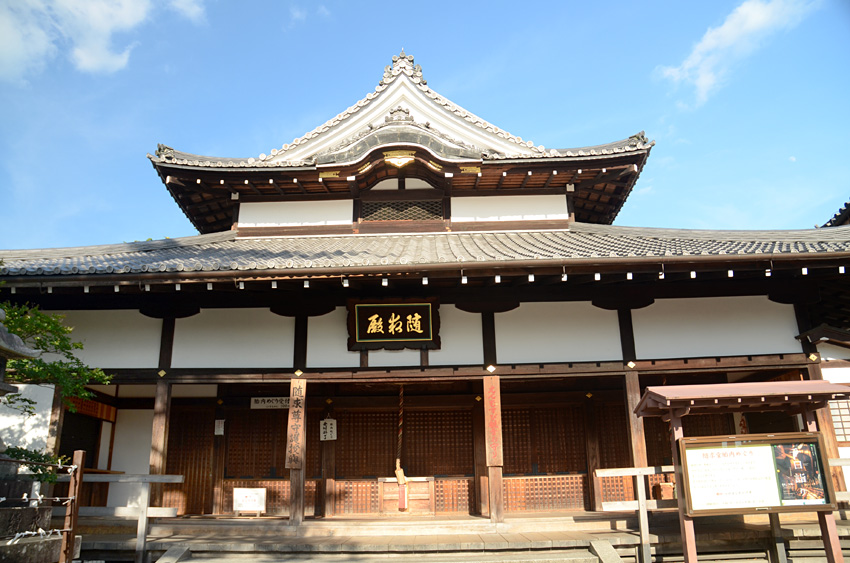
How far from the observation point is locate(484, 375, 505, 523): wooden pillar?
378 inches

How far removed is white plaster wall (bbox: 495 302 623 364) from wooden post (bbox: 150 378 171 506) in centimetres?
548

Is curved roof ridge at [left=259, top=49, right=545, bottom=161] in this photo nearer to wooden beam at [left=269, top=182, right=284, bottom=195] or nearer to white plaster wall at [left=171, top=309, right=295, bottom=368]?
wooden beam at [left=269, top=182, right=284, bottom=195]

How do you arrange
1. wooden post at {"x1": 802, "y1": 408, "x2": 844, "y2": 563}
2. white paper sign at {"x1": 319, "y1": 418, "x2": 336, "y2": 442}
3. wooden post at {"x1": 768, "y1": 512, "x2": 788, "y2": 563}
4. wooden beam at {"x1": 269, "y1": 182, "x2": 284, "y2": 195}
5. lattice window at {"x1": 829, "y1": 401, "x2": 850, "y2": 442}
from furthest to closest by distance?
white paper sign at {"x1": 319, "y1": 418, "x2": 336, "y2": 442}
wooden beam at {"x1": 269, "y1": 182, "x2": 284, "y2": 195}
lattice window at {"x1": 829, "y1": 401, "x2": 850, "y2": 442}
wooden post at {"x1": 768, "y1": 512, "x2": 788, "y2": 563}
wooden post at {"x1": 802, "y1": 408, "x2": 844, "y2": 563}

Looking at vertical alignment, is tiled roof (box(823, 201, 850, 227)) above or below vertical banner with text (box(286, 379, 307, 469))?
above

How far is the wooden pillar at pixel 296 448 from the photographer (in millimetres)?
9594

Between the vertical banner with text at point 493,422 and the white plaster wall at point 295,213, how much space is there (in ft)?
15.8

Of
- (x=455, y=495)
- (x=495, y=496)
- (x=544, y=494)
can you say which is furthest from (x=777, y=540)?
(x=455, y=495)

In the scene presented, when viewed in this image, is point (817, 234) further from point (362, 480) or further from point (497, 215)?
point (362, 480)

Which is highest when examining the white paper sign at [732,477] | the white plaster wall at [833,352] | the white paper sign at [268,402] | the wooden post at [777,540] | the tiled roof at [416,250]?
the tiled roof at [416,250]

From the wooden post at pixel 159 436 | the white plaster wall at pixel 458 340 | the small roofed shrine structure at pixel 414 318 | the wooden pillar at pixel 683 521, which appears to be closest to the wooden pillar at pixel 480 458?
the small roofed shrine structure at pixel 414 318

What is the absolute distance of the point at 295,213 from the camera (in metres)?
12.9

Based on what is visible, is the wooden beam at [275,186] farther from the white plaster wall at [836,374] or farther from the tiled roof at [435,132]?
the white plaster wall at [836,374]

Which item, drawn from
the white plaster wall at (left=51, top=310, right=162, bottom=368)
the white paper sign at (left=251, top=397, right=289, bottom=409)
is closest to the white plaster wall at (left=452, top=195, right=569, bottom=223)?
the white paper sign at (left=251, top=397, right=289, bottom=409)

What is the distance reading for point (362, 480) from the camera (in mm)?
12273
